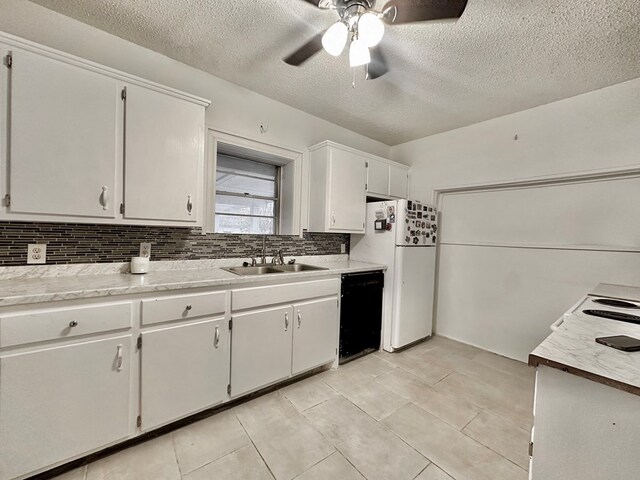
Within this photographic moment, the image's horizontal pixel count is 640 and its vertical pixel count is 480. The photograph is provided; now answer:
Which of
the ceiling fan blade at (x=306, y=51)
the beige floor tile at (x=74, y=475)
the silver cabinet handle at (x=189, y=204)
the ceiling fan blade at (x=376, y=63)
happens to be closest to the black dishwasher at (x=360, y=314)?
the silver cabinet handle at (x=189, y=204)

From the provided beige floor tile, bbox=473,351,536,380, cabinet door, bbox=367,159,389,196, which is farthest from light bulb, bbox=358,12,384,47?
beige floor tile, bbox=473,351,536,380

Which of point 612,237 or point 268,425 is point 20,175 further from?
point 612,237

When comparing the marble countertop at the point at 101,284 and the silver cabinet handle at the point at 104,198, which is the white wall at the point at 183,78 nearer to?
the silver cabinet handle at the point at 104,198

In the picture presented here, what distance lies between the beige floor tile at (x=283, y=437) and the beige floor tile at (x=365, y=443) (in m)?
0.09

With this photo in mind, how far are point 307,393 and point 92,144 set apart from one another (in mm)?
2281

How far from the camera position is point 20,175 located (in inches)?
55.0

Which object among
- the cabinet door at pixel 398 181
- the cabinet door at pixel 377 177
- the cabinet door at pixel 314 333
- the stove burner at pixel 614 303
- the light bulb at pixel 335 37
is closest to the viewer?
the light bulb at pixel 335 37

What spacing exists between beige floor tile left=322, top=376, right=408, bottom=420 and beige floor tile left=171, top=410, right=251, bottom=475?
855 millimetres

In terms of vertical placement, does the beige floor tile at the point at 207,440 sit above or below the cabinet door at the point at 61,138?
below

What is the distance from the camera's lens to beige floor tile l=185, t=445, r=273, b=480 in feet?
4.54

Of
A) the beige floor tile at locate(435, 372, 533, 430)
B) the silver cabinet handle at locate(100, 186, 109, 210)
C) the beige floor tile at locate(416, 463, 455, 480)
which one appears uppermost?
the silver cabinet handle at locate(100, 186, 109, 210)

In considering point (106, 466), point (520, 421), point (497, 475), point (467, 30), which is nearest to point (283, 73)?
point (467, 30)

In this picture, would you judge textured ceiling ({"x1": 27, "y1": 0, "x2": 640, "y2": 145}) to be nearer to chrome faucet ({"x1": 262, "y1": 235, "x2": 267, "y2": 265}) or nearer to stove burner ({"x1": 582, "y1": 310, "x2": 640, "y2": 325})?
chrome faucet ({"x1": 262, "y1": 235, "x2": 267, "y2": 265})

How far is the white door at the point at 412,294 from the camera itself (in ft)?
9.36
